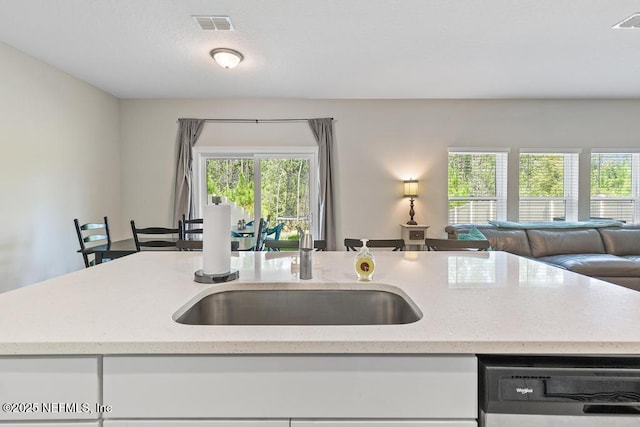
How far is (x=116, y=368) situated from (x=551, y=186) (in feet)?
18.5

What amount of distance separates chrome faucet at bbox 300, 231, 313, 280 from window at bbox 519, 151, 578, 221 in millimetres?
4604

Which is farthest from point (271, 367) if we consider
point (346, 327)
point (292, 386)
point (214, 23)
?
point (214, 23)

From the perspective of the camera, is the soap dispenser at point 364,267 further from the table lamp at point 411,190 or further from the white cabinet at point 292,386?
the table lamp at point 411,190

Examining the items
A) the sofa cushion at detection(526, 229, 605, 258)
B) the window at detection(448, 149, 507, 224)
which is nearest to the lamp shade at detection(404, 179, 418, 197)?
the window at detection(448, 149, 507, 224)

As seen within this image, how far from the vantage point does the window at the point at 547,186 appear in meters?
4.70

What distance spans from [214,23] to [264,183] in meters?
2.42

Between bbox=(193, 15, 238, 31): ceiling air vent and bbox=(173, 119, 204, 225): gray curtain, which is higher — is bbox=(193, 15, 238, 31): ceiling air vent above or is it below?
above

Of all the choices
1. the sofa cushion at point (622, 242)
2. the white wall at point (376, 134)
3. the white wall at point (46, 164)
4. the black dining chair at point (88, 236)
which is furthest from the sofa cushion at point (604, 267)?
the white wall at point (46, 164)

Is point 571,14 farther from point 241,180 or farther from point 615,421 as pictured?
point 241,180

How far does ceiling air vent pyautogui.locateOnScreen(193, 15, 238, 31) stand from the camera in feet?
8.33

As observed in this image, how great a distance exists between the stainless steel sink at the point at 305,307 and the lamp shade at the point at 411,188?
356cm

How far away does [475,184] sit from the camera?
4.77 m

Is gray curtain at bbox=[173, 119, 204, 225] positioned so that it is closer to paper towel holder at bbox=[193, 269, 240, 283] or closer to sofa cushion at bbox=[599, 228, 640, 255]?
paper towel holder at bbox=[193, 269, 240, 283]

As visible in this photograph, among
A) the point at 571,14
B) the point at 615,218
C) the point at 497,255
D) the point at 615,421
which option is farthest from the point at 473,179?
the point at 615,421
